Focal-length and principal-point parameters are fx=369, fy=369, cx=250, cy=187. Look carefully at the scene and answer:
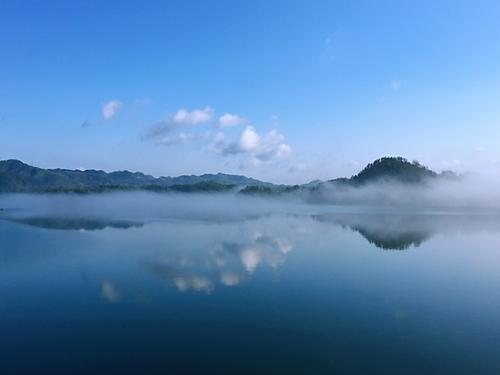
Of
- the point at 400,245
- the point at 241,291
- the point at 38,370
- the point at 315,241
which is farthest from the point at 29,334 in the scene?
the point at 400,245

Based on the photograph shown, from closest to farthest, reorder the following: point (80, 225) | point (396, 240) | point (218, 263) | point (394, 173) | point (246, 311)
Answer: point (246, 311) < point (218, 263) < point (396, 240) < point (80, 225) < point (394, 173)

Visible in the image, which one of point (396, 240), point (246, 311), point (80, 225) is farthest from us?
point (80, 225)

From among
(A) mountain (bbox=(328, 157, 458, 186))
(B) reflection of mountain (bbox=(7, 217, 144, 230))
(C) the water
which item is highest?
(A) mountain (bbox=(328, 157, 458, 186))

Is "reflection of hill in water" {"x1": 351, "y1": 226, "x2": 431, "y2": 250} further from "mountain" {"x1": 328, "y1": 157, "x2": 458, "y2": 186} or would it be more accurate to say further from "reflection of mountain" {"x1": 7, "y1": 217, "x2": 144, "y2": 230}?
"mountain" {"x1": 328, "y1": 157, "x2": 458, "y2": 186}

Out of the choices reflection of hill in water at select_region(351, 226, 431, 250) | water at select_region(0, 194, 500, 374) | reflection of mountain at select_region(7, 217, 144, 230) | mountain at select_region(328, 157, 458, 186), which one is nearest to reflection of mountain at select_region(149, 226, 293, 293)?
water at select_region(0, 194, 500, 374)

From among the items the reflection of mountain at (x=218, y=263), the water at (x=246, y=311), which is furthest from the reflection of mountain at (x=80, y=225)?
the reflection of mountain at (x=218, y=263)

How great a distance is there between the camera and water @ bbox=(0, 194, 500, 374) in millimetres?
8773

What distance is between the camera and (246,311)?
1216 cm

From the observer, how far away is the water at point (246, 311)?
877cm

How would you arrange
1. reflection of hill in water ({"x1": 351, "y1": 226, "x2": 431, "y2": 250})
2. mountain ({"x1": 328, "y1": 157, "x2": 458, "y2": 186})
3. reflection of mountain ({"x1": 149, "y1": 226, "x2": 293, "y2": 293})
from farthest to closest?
mountain ({"x1": 328, "y1": 157, "x2": 458, "y2": 186}) → reflection of hill in water ({"x1": 351, "y1": 226, "x2": 431, "y2": 250}) → reflection of mountain ({"x1": 149, "y1": 226, "x2": 293, "y2": 293})

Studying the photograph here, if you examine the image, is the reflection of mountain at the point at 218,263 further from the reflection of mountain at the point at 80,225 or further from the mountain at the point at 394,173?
the mountain at the point at 394,173

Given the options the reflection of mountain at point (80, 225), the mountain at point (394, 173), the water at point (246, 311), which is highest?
the mountain at point (394, 173)

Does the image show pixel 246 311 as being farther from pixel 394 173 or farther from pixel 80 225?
pixel 394 173

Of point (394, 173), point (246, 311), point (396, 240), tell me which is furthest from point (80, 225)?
point (394, 173)
